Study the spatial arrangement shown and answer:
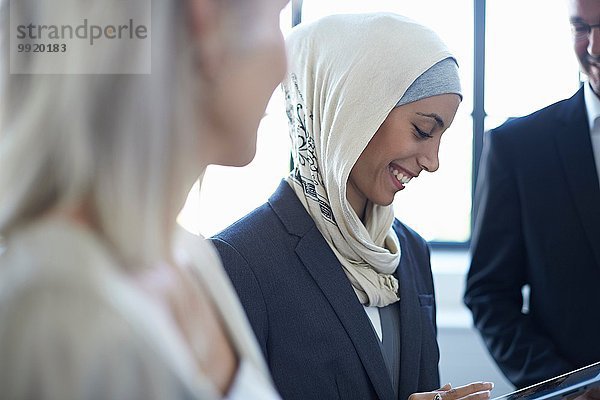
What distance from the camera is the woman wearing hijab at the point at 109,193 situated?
0.51 meters

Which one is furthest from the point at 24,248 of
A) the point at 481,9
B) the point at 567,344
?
the point at 481,9

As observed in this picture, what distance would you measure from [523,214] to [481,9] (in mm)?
2700

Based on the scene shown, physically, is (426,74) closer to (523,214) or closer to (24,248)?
(523,214)

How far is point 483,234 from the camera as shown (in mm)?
2227

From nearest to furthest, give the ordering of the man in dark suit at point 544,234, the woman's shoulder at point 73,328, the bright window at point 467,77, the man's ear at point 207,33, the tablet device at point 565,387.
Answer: the woman's shoulder at point 73,328 < the man's ear at point 207,33 < the tablet device at point 565,387 < the man in dark suit at point 544,234 < the bright window at point 467,77

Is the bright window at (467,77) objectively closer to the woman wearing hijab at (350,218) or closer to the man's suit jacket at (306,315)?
the woman wearing hijab at (350,218)

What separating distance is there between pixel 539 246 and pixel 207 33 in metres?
1.68

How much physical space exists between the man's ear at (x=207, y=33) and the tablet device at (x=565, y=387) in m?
0.71

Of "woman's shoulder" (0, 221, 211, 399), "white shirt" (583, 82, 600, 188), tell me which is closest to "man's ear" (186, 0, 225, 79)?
"woman's shoulder" (0, 221, 211, 399)

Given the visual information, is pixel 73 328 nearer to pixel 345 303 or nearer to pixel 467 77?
pixel 345 303

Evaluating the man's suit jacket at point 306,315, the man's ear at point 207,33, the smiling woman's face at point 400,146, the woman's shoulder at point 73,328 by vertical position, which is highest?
the man's ear at point 207,33

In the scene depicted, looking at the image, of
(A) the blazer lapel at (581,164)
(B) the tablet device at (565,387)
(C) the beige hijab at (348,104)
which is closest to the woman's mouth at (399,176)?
(C) the beige hijab at (348,104)

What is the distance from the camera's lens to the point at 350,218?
1.85 m

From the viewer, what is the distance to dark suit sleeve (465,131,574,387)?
2.15m
